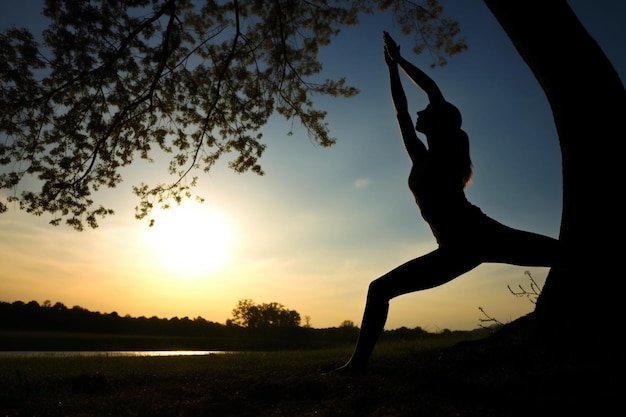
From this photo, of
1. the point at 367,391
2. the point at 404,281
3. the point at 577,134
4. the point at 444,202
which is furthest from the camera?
the point at 577,134

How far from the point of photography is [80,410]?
3625 mm

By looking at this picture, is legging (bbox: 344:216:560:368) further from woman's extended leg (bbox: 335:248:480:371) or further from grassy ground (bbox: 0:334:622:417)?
grassy ground (bbox: 0:334:622:417)

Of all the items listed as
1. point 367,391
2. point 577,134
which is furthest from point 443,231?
point 577,134

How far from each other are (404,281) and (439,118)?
1.66 meters

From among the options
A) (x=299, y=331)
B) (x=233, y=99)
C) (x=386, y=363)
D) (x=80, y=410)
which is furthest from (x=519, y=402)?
(x=299, y=331)

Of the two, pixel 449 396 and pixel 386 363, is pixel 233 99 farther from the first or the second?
pixel 449 396

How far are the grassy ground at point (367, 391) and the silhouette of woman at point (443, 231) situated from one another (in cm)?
60

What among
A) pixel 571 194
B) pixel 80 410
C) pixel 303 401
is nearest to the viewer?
pixel 303 401

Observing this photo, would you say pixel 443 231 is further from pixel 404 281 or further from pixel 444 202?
pixel 404 281

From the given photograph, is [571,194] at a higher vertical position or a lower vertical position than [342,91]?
lower

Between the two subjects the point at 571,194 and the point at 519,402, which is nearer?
the point at 519,402

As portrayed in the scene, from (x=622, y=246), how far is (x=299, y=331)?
5040 centimetres

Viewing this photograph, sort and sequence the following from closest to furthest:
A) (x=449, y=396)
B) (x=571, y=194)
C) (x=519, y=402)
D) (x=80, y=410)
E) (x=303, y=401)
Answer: (x=519, y=402)
(x=449, y=396)
(x=303, y=401)
(x=80, y=410)
(x=571, y=194)

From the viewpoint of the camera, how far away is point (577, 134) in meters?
3.85
